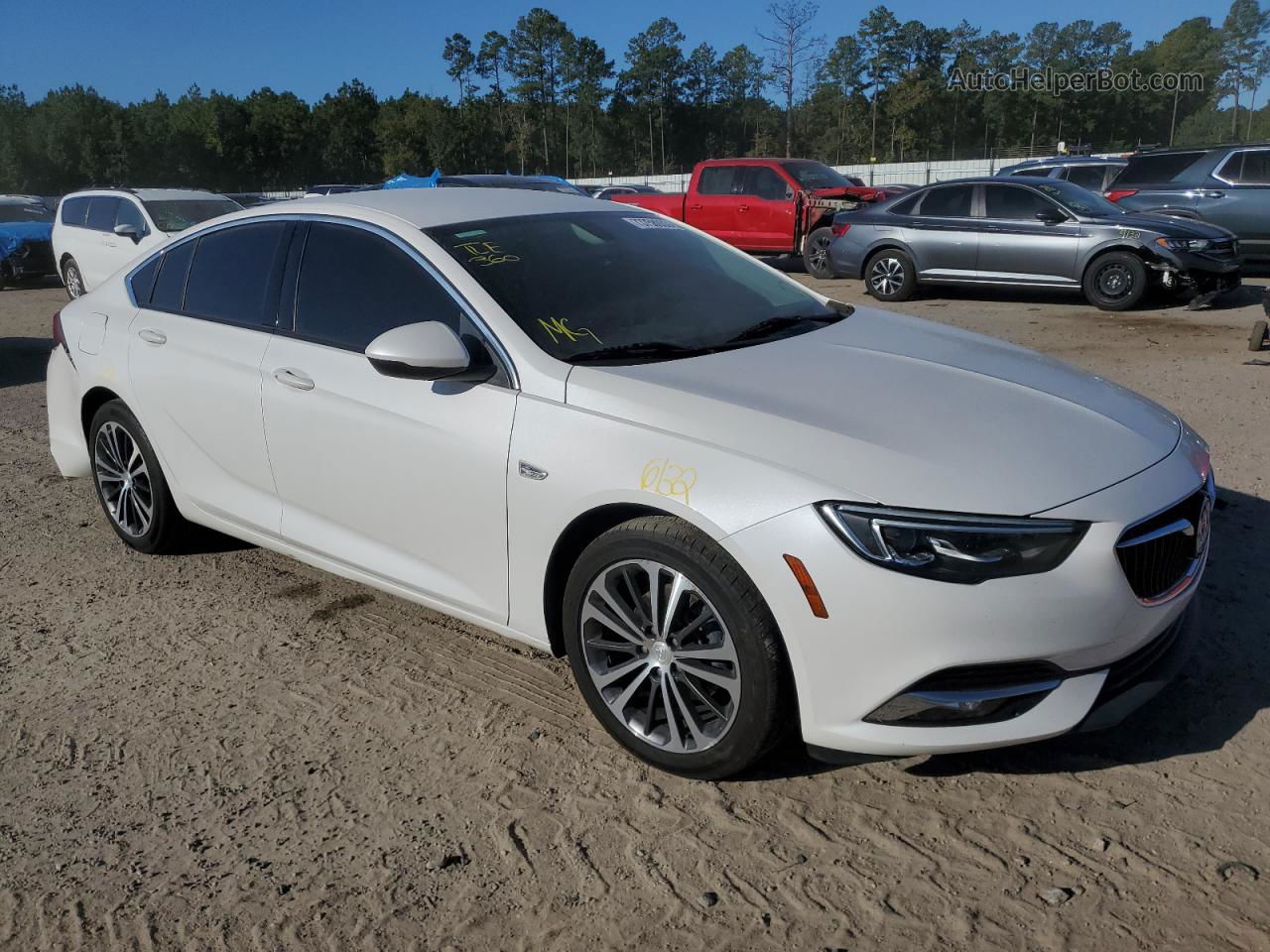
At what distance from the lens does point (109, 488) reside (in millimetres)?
5012

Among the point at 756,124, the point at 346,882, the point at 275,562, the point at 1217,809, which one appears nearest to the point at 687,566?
the point at 346,882

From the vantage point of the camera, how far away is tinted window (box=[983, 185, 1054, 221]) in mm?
12133

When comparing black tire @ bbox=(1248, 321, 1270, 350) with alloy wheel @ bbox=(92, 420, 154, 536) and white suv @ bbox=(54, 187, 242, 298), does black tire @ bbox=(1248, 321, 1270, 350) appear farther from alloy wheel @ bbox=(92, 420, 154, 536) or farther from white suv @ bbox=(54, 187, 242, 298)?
white suv @ bbox=(54, 187, 242, 298)

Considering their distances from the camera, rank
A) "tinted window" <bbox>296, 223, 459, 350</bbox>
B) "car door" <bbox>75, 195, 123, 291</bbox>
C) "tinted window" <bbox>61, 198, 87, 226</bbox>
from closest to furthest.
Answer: "tinted window" <bbox>296, 223, 459, 350</bbox> < "car door" <bbox>75, 195, 123, 291</bbox> < "tinted window" <bbox>61, 198, 87, 226</bbox>

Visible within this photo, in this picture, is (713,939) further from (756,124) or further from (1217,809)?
(756,124)

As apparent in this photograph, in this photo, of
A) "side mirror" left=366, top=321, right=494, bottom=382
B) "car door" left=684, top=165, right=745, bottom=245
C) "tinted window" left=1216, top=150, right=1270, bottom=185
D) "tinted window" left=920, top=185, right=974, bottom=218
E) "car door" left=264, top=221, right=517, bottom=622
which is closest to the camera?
"side mirror" left=366, top=321, right=494, bottom=382

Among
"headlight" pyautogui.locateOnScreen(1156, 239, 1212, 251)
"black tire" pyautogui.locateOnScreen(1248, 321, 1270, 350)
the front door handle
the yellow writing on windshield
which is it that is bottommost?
"black tire" pyautogui.locateOnScreen(1248, 321, 1270, 350)

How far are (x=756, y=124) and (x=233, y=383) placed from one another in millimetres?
91138

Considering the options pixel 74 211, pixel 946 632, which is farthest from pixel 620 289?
pixel 74 211

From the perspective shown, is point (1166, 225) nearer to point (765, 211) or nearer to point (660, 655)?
point (765, 211)

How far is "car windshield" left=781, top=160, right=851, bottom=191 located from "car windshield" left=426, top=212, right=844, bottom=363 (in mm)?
12808

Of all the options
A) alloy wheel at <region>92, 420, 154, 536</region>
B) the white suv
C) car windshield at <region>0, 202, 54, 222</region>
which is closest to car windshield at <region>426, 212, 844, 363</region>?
alloy wheel at <region>92, 420, 154, 536</region>

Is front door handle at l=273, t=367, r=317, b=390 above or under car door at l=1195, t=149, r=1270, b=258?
under

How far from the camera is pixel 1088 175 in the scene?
18.3m
